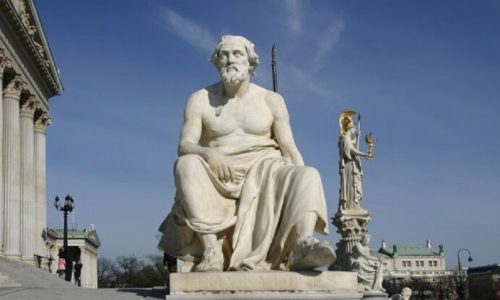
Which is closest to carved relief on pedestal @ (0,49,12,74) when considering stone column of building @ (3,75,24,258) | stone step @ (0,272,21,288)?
stone column of building @ (3,75,24,258)

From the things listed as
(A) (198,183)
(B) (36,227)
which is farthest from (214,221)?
(B) (36,227)

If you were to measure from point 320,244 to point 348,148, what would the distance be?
42.7ft

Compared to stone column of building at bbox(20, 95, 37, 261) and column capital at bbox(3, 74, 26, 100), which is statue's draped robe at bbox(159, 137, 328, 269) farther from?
stone column of building at bbox(20, 95, 37, 261)

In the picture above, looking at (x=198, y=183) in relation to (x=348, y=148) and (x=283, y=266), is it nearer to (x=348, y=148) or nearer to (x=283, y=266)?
(x=283, y=266)

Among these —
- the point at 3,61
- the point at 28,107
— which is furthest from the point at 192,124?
the point at 28,107

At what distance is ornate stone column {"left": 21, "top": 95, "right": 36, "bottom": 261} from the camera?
42844 mm

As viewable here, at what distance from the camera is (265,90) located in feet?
26.6

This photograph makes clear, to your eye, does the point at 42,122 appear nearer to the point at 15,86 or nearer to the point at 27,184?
the point at 27,184

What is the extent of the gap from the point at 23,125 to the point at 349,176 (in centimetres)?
3034

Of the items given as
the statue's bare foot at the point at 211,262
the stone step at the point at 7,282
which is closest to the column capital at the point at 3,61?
the stone step at the point at 7,282

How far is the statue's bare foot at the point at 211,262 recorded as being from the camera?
687 cm

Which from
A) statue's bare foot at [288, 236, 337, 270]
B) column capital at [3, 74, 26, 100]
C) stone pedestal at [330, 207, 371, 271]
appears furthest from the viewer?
column capital at [3, 74, 26, 100]

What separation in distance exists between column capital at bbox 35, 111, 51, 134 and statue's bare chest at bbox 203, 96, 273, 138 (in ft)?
143

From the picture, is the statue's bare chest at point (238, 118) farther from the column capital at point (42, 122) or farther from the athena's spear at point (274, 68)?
the column capital at point (42, 122)
